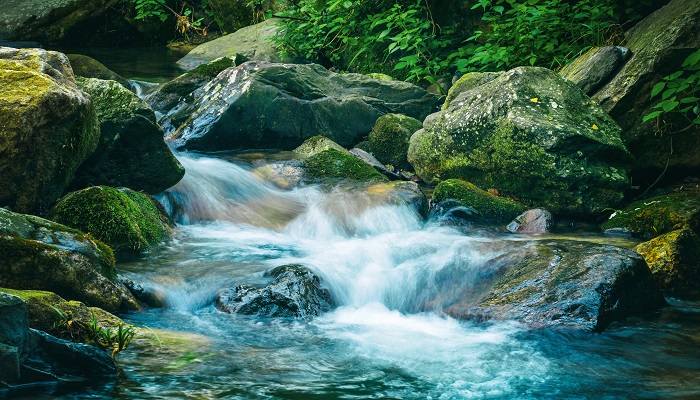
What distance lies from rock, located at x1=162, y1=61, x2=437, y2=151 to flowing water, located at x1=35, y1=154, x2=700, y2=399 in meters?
2.06

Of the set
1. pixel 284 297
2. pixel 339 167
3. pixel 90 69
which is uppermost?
pixel 90 69

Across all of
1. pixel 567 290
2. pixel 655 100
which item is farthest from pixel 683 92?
pixel 567 290

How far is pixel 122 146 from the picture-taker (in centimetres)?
705

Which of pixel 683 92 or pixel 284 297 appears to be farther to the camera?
pixel 683 92

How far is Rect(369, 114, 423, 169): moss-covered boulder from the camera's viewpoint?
30.8 feet

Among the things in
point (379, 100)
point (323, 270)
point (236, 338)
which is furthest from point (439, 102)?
point (236, 338)

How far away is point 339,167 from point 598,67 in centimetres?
325

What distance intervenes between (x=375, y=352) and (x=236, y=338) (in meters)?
0.88

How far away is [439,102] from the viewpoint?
10812mm

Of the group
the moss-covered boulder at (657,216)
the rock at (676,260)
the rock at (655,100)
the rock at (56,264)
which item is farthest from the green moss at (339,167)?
the rock at (56,264)

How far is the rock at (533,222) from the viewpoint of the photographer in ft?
23.6

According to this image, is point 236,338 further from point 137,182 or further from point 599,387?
point 137,182

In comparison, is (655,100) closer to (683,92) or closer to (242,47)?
(683,92)

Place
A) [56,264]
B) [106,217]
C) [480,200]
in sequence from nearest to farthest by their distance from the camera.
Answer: [56,264], [106,217], [480,200]
